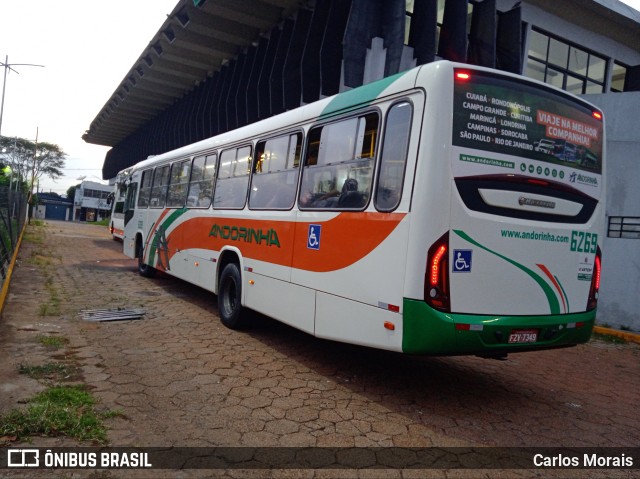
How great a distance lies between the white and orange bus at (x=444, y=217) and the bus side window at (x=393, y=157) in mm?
14

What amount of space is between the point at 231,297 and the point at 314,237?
2.60 metres

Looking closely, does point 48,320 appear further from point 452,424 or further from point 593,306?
point 593,306

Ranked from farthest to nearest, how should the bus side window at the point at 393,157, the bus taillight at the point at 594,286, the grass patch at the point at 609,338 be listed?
the grass patch at the point at 609,338, the bus taillight at the point at 594,286, the bus side window at the point at 393,157

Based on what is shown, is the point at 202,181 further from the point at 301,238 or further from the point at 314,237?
the point at 314,237

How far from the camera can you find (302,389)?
15.8 ft

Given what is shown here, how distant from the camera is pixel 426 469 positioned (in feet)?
11.1

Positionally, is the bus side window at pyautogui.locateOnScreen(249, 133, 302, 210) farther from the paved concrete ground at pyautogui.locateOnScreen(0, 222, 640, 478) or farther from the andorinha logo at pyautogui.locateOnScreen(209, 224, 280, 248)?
the paved concrete ground at pyautogui.locateOnScreen(0, 222, 640, 478)

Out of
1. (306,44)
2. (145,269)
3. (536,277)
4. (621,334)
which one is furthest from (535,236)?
(306,44)

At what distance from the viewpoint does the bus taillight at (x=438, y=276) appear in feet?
13.1

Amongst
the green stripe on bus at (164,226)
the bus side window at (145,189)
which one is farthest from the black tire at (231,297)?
the bus side window at (145,189)

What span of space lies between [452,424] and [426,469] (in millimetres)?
925

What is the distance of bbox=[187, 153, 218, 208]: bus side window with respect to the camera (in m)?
8.18

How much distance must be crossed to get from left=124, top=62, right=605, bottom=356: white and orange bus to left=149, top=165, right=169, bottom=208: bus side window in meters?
5.38

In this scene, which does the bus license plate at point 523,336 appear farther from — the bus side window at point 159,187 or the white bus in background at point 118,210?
the white bus in background at point 118,210
